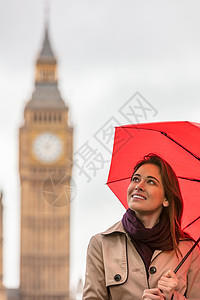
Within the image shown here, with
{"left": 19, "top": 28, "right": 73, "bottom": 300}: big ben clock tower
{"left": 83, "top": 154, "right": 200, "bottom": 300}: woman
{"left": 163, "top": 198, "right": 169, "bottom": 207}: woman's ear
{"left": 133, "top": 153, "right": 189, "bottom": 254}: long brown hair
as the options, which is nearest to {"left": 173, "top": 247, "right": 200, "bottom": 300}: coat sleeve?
{"left": 83, "top": 154, "right": 200, "bottom": 300}: woman

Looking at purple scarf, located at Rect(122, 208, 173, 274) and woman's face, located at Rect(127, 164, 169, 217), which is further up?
woman's face, located at Rect(127, 164, 169, 217)

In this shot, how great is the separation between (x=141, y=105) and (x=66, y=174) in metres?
29.3

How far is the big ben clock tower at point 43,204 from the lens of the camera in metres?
54.6

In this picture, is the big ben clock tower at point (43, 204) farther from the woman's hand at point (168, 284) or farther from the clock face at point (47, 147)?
the woman's hand at point (168, 284)

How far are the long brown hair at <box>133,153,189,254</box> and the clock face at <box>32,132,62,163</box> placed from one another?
49.4 m

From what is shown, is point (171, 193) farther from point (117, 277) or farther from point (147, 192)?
point (117, 277)

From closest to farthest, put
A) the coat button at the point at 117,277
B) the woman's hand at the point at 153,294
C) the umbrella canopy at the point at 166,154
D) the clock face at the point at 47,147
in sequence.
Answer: the woman's hand at the point at 153,294, the coat button at the point at 117,277, the umbrella canopy at the point at 166,154, the clock face at the point at 47,147

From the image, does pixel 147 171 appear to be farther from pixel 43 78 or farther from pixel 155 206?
pixel 43 78

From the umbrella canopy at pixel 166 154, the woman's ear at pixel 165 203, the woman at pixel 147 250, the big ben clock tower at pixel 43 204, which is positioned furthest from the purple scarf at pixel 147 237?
the big ben clock tower at pixel 43 204

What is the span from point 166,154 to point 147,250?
22.0 inches

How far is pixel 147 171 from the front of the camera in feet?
15.6

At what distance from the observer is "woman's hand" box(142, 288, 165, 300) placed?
442cm

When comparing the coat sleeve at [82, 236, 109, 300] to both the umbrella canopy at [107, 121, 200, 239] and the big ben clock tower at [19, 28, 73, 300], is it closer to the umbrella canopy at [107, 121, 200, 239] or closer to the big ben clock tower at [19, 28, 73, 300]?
the umbrella canopy at [107, 121, 200, 239]

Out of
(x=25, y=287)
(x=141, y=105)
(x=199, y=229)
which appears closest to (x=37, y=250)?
(x=25, y=287)
